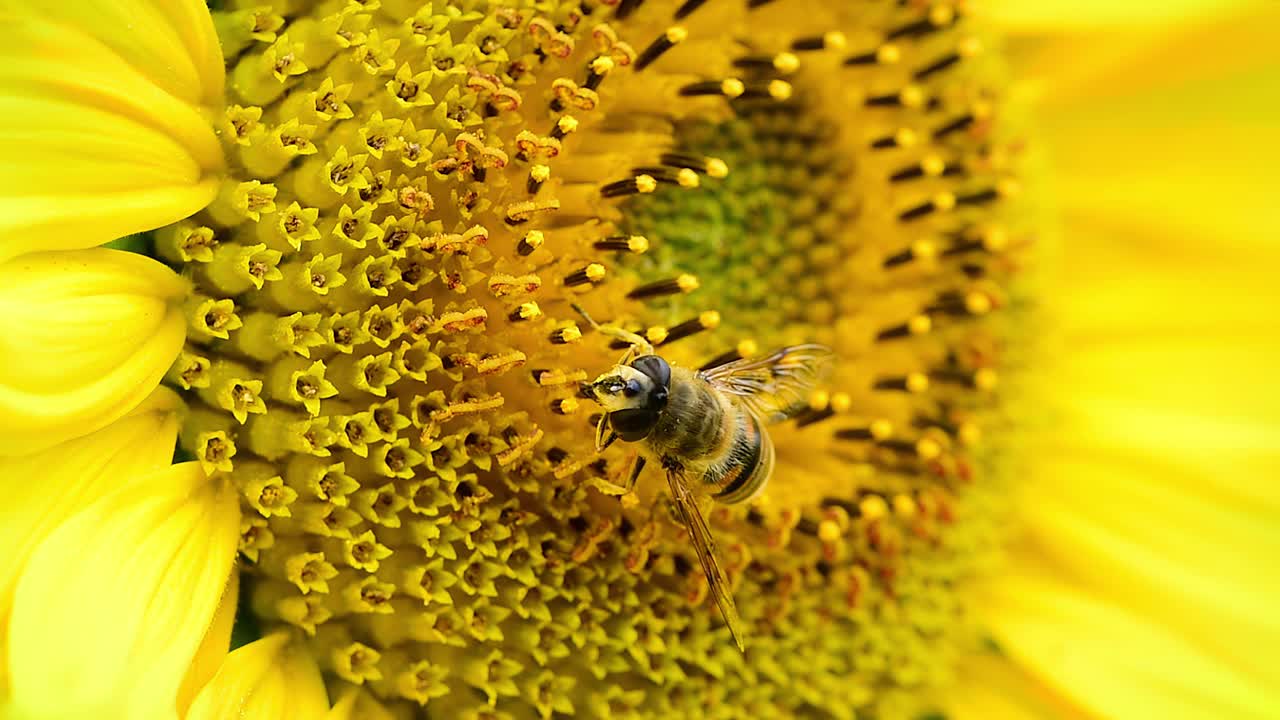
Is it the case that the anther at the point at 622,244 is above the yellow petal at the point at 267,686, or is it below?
above

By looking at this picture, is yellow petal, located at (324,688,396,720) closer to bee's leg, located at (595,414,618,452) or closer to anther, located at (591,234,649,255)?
bee's leg, located at (595,414,618,452)

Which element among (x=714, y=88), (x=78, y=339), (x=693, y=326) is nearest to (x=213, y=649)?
→ (x=78, y=339)

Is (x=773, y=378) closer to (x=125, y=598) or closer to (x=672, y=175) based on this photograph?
(x=672, y=175)

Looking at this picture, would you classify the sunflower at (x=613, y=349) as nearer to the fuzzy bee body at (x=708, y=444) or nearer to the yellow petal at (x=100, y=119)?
the yellow petal at (x=100, y=119)

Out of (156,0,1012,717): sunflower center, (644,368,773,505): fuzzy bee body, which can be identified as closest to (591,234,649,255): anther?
(156,0,1012,717): sunflower center

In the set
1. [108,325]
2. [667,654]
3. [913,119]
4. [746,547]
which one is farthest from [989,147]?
[108,325]

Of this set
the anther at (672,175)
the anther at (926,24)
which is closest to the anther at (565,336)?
the anther at (672,175)
